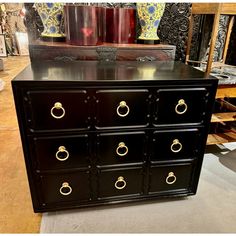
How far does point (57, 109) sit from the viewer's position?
0.91 meters

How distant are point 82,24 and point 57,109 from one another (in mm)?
530

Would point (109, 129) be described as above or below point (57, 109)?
below

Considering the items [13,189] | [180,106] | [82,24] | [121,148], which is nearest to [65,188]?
[121,148]

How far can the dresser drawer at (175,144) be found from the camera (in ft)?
3.51

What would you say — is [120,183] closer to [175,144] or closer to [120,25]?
[175,144]

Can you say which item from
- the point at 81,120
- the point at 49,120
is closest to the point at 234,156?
the point at 81,120

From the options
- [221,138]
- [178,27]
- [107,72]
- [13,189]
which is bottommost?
[13,189]

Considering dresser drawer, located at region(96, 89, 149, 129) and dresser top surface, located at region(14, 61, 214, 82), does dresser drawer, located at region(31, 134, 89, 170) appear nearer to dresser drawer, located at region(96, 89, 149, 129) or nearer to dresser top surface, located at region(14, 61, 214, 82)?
dresser drawer, located at region(96, 89, 149, 129)

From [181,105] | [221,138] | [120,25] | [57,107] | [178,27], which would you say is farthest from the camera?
[221,138]

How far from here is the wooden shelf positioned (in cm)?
162

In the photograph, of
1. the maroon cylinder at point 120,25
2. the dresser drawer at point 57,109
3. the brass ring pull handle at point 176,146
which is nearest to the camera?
the dresser drawer at point 57,109

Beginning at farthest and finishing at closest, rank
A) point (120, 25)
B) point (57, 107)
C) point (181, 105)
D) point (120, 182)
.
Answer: point (120, 25) < point (120, 182) < point (181, 105) < point (57, 107)

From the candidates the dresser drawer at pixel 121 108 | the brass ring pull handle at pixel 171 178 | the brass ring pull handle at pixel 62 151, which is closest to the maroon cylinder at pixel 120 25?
the dresser drawer at pixel 121 108

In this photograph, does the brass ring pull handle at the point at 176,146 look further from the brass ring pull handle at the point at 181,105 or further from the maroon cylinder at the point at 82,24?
the maroon cylinder at the point at 82,24
